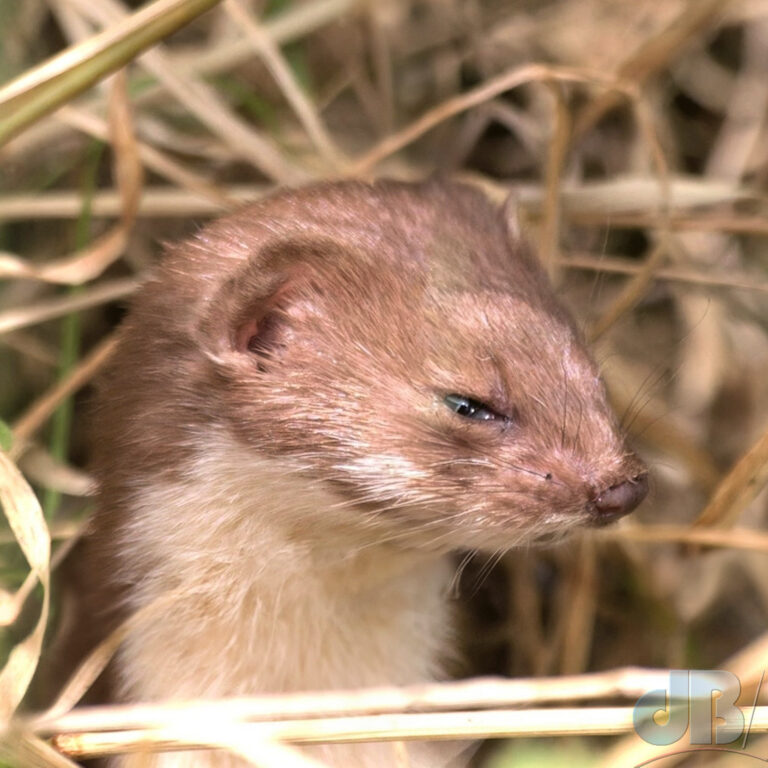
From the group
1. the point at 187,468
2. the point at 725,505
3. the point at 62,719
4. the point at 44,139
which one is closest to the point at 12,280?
the point at 44,139

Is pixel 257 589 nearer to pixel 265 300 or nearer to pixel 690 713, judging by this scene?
pixel 265 300

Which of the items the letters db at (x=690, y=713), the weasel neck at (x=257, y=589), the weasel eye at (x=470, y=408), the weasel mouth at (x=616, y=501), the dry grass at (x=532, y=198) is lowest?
the letters db at (x=690, y=713)

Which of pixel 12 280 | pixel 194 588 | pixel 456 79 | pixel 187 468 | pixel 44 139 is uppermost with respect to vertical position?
pixel 456 79

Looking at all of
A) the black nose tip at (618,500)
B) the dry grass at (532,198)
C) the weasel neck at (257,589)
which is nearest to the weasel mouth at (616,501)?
the black nose tip at (618,500)

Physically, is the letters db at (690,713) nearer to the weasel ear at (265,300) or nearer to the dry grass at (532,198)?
the dry grass at (532,198)

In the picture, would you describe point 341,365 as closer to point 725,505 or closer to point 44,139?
point 725,505

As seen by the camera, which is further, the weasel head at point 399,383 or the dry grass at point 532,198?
the dry grass at point 532,198
